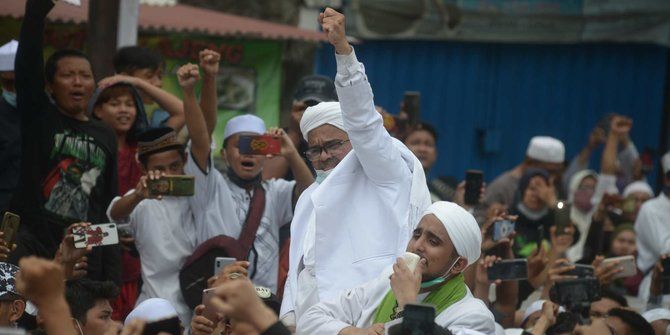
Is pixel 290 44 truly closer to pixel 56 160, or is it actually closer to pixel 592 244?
pixel 592 244

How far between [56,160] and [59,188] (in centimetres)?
13

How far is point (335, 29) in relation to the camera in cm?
487

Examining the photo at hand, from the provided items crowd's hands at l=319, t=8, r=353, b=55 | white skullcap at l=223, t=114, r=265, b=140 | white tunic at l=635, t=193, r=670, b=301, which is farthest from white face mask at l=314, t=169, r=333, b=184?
white tunic at l=635, t=193, r=670, b=301

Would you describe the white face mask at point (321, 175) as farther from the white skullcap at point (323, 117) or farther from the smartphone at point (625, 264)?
the smartphone at point (625, 264)

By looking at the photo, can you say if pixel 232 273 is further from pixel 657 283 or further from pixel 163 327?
pixel 657 283

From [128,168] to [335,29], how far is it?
2301 mm

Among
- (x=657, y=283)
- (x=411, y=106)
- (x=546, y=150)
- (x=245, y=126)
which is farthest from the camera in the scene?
(x=546, y=150)

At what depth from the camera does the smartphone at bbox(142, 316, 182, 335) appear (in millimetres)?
4072

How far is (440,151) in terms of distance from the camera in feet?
44.7

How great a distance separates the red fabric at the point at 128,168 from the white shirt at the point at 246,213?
521mm

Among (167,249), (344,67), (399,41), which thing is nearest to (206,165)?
(167,249)

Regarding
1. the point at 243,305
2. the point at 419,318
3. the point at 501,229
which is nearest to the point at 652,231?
the point at 501,229

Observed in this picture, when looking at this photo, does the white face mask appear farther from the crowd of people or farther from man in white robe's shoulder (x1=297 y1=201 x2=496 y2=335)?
man in white robe's shoulder (x1=297 y1=201 x2=496 y2=335)

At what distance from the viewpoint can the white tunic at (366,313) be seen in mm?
4531
